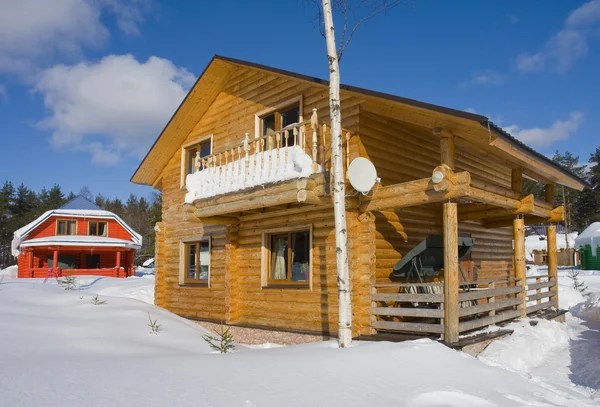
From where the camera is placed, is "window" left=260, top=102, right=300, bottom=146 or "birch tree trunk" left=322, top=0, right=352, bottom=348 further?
"window" left=260, top=102, right=300, bottom=146

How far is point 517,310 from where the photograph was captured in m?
10.2


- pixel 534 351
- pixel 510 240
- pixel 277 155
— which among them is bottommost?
pixel 534 351

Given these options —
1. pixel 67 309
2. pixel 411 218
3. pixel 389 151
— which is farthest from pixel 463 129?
pixel 67 309

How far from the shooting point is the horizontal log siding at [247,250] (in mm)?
9742

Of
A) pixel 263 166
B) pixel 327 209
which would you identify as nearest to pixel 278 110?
pixel 263 166

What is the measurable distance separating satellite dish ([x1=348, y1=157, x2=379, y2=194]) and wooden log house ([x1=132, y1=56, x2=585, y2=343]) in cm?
26

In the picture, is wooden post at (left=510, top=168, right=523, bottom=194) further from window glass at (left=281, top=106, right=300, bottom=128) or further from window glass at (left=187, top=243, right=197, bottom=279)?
window glass at (left=187, top=243, right=197, bottom=279)

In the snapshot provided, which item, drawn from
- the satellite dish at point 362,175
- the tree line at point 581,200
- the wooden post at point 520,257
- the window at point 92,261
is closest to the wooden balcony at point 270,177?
the satellite dish at point 362,175

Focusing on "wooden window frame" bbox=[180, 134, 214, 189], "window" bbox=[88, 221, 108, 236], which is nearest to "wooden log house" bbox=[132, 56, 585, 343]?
"wooden window frame" bbox=[180, 134, 214, 189]

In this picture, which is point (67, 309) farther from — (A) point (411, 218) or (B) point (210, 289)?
(A) point (411, 218)

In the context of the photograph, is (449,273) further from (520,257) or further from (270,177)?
(270,177)

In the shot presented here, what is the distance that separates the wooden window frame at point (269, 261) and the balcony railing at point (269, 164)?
1460 mm

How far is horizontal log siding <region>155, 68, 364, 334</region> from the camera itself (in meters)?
9.74

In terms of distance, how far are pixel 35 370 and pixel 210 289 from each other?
7848mm
